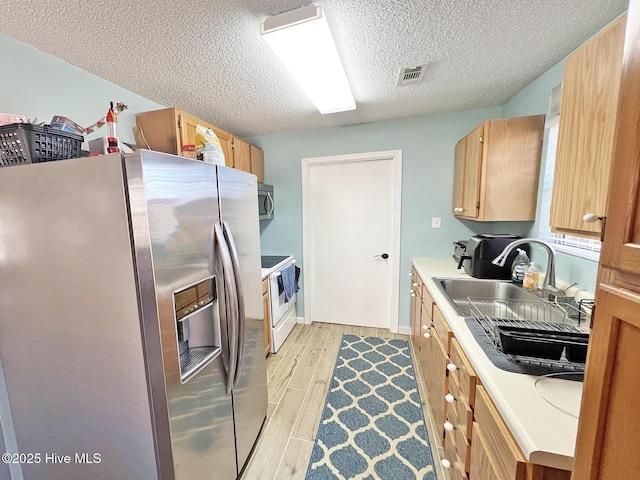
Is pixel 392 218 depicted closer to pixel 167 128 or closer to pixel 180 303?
pixel 167 128

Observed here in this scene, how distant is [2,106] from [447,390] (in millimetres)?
2640

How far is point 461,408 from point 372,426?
0.84 metres

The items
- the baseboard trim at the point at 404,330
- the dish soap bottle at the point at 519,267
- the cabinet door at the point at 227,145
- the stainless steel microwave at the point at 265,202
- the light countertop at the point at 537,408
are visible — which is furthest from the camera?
the baseboard trim at the point at 404,330

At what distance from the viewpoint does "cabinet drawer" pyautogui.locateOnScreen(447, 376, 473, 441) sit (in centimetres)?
97

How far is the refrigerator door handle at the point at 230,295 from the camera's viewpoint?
3.63 ft

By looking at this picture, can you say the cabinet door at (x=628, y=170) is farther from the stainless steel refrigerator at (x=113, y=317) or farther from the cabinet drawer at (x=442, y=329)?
the stainless steel refrigerator at (x=113, y=317)

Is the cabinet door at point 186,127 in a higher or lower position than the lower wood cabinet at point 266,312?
higher

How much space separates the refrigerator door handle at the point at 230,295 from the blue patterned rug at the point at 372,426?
87 centimetres

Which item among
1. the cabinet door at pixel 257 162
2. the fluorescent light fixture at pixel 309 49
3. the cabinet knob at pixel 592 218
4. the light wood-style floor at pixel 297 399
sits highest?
the fluorescent light fixture at pixel 309 49

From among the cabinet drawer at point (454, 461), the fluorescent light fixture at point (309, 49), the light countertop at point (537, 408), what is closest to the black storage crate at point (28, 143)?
the fluorescent light fixture at point (309, 49)

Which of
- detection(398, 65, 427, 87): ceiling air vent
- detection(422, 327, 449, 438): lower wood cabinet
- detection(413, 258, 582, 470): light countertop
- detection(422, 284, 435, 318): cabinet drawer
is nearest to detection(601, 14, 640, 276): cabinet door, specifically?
detection(413, 258, 582, 470): light countertop

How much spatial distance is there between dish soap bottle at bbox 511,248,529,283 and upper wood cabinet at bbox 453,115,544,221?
0.95 feet

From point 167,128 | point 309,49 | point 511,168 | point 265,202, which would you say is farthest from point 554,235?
point 167,128

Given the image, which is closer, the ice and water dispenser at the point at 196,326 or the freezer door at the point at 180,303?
the freezer door at the point at 180,303
